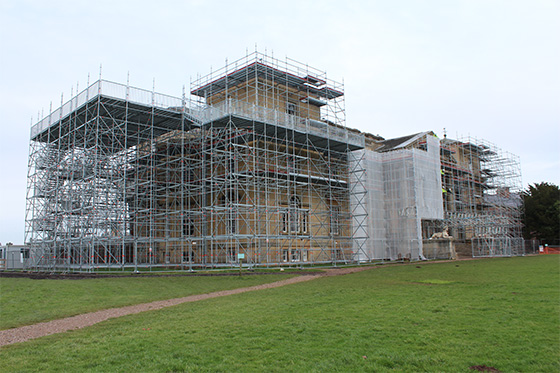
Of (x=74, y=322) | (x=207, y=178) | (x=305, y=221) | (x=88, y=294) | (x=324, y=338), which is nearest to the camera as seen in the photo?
(x=324, y=338)

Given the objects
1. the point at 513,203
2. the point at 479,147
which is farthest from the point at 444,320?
the point at 513,203

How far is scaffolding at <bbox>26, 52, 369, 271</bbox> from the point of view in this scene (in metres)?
28.3

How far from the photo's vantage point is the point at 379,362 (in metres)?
6.43

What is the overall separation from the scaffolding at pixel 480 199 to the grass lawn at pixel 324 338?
98.7ft

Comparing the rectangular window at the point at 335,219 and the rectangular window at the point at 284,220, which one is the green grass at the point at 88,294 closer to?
the rectangular window at the point at 284,220

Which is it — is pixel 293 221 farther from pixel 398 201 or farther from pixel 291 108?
pixel 398 201

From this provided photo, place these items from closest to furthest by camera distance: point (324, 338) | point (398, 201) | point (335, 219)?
point (324, 338) → point (335, 219) → point (398, 201)

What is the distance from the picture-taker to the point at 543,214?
48.2 m

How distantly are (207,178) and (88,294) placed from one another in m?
14.1

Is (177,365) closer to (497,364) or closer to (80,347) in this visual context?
(80,347)

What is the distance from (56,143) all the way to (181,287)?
22702 millimetres

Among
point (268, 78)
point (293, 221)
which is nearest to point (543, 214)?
point (293, 221)

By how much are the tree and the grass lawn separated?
40913 mm

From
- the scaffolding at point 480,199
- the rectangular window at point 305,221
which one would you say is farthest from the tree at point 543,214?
the rectangular window at point 305,221
